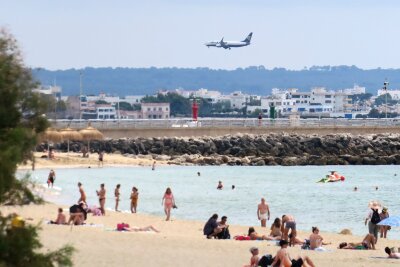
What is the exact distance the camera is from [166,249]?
73.5ft

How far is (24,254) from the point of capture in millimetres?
11797

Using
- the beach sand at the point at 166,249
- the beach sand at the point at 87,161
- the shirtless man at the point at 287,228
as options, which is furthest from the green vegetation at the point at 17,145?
the beach sand at the point at 87,161

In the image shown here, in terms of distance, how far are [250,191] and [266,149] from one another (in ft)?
80.2

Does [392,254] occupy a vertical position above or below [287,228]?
below

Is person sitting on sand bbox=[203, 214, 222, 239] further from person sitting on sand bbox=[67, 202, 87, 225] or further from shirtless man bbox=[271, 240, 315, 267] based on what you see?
shirtless man bbox=[271, 240, 315, 267]

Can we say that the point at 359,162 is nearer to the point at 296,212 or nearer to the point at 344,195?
the point at 344,195

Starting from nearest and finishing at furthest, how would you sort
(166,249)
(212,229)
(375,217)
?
(166,249)
(212,229)
(375,217)

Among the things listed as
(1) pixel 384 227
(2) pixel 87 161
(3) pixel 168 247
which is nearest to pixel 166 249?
(3) pixel 168 247

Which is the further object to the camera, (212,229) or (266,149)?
(266,149)

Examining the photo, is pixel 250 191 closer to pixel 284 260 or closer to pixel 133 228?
pixel 133 228

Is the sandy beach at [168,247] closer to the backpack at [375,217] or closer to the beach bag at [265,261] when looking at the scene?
the backpack at [375,217]

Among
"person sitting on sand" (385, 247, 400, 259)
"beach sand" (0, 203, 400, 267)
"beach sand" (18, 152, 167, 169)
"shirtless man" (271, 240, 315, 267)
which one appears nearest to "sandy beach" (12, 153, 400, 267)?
"beach sand" (0, 203, 400, 267)

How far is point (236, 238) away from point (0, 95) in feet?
43.8

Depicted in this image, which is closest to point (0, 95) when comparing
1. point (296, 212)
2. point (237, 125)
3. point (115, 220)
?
point (115, 220)
